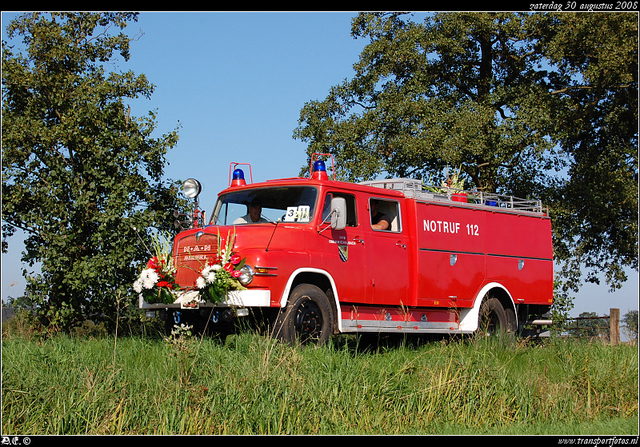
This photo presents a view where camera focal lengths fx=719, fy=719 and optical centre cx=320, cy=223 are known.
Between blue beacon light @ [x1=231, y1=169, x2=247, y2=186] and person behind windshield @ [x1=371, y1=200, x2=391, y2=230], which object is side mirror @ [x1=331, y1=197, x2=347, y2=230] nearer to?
person behind windshield @ [x1=371, y1=200, x2=391, y2=230]

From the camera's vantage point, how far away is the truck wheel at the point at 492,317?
12688mm

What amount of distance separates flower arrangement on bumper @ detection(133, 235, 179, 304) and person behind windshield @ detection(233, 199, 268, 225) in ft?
4.50

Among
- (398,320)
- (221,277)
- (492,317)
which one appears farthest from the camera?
(492,317)

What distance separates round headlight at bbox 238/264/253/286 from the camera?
9141 mm

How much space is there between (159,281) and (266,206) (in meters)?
1.99

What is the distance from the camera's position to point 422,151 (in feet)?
62.1

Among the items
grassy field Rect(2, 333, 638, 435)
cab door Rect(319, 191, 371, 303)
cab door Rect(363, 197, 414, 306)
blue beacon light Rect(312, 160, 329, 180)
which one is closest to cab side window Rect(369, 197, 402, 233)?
cab door Rect(363, 197, 414, 306)

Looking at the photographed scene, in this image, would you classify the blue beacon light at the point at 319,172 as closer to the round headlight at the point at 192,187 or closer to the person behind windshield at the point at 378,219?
the person behind windshield at the point at 378,219

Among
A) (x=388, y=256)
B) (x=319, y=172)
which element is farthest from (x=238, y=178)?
(x=388, y=256)

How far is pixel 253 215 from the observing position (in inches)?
427

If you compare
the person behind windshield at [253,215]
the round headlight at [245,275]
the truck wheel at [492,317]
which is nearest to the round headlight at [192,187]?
the person behind windshield at [253,215]

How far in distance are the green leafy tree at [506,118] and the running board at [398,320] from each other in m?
7.42

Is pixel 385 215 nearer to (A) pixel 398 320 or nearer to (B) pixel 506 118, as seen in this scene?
(A) pixel 398 320

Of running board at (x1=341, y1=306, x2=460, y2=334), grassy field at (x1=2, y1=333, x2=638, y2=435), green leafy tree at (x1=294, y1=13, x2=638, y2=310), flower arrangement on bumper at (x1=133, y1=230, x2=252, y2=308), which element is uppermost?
green leafy tree at (x1=294, y1=13, x2=638, y2=310)
